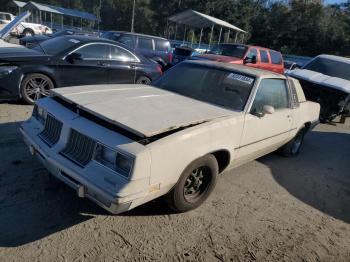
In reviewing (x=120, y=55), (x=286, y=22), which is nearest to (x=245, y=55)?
(x=120, y=55)

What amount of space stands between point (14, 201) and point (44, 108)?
1.01 metres

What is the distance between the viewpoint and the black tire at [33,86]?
6547 millimetres

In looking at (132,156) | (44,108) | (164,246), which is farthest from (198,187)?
(44,108)

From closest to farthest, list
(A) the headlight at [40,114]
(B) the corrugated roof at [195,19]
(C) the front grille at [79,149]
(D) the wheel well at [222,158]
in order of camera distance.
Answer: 1. (C) the front grille at [79,149]
2. (A) the headlight at [40,114]
3. (D) the wheel well at [222,158]
4. (B) the corrugated roof at [195,19]

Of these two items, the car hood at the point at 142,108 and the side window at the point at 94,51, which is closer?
the car hood at the point at 142,108

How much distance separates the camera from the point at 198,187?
374 cm

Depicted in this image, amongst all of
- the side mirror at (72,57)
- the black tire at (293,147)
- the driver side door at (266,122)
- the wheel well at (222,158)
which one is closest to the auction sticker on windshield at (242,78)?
the driver side door at (266,122)

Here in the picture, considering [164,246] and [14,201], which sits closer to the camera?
[164,246]

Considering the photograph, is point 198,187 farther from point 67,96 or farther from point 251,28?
point 251,28

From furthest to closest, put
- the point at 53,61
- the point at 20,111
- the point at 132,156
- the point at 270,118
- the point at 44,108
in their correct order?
the point at 53,61, the point at 20,111, the point at 270,118, the point at 44,108, the point at 132,156

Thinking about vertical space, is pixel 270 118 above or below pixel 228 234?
above

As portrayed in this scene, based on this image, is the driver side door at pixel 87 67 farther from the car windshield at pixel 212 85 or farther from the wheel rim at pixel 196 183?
the wheel rim at pixel 196 183

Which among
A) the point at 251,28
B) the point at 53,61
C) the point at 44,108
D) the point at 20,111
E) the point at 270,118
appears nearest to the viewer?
the point at 44,108

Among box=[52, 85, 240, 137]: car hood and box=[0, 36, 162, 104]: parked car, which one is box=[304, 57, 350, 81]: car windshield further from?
box=[52, 85, 240, 137]: car hood
